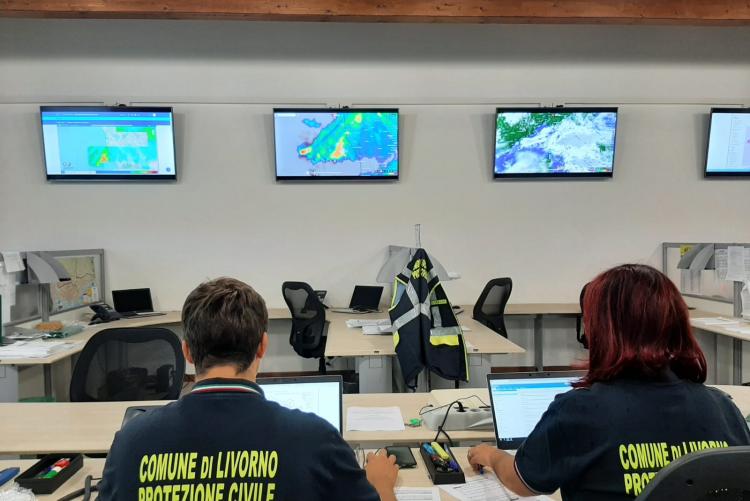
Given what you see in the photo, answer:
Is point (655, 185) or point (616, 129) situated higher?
point (616, 129)

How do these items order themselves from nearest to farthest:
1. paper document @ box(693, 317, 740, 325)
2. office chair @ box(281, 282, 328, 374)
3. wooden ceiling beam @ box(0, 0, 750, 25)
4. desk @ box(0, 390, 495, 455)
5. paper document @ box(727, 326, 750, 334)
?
desk @ box(0, 390, 495, 455) < paper document @ box(727, 326, 750, 334) < paper document @ box(693, 317, 740, 325) < office chair @ box(281, 282, 328, 374) < wooden ceiling beam @ box(0, 0, 750, 25)

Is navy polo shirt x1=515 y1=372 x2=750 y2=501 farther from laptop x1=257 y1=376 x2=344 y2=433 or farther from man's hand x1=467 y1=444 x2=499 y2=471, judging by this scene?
laptop x1=257 y1=376 x2=344 y2=433

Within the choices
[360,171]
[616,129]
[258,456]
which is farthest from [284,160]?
[258,456]

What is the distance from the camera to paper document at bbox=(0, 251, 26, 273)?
322 centimetres

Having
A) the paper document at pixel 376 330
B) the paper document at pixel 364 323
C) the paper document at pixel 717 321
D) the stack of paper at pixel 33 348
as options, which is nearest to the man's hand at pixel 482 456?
the paper document at pixel 376 330

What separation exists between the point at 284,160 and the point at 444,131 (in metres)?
1.65

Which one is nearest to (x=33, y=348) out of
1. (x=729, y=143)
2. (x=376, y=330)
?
(x=376, y=330)

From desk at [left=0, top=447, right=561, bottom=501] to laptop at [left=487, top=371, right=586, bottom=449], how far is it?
0.55 ft

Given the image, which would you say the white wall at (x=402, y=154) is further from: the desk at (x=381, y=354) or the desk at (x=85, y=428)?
the desk at (x=85, y=428)

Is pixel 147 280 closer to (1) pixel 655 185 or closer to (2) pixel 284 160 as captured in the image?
(2) pixel 284 160

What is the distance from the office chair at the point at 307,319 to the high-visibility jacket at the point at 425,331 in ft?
4.59

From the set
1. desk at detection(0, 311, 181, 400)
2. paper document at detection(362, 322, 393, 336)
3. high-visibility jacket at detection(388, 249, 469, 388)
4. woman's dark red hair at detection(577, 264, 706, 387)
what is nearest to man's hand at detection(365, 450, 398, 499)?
woman's dark red hair at detection(577, 264, 706, 387)

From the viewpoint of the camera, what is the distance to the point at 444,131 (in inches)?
189

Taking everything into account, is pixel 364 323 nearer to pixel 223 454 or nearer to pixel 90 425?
pixel 90 425
